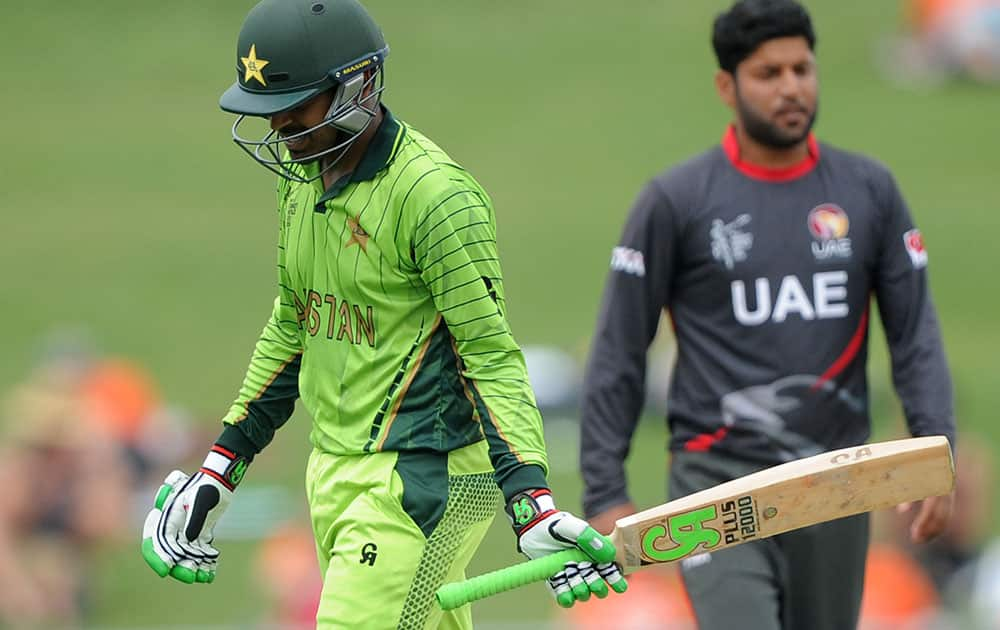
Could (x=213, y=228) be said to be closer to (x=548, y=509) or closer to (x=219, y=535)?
(x=219, y=535)

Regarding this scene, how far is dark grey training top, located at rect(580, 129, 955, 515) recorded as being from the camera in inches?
200

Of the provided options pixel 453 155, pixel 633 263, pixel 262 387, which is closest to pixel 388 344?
pixel 262 387

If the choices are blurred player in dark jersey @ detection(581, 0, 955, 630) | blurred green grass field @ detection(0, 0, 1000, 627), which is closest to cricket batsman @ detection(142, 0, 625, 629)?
blurred player in dark jersey @ detection(581, 0, 955, 630)

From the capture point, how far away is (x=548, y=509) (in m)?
4.01

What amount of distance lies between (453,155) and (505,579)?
18.1m

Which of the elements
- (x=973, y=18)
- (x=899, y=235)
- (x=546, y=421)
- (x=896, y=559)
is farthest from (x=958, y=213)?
(x=899, y=235)

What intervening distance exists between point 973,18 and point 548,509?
19.6m

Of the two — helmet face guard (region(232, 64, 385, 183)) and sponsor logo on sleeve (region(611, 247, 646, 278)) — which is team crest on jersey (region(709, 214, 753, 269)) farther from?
helmet face guard (region(232, 64, 385, 183))

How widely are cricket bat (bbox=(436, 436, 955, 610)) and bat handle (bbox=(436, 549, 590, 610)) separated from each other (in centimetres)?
18

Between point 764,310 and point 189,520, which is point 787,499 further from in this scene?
point 189,520

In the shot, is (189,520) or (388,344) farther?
(189,520)

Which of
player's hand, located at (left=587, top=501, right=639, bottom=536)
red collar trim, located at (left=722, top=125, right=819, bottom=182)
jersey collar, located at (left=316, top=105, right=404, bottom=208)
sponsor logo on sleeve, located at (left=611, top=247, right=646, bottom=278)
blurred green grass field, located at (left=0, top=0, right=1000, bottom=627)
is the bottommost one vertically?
blurred green grass field, located at (left=0, top=0, right=1000, bottom=627)

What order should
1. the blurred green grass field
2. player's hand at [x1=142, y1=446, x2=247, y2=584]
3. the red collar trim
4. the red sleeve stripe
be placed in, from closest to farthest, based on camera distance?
1. player's hand at [x1=142, y1=446, x2=247, y2=584]
2. the red sleeve stripe
3. the red collar trim
4. the blurred green grass field

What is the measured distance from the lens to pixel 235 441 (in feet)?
15.2
